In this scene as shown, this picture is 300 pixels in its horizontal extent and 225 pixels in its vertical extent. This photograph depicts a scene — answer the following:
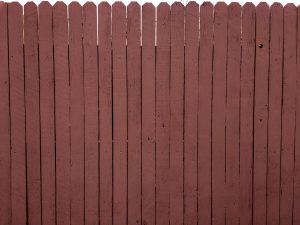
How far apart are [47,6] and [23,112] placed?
3.31 ft

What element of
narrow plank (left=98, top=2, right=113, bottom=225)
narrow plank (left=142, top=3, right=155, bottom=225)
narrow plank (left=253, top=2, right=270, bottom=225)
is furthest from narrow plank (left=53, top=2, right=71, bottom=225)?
narrow plank (left=253, top=2, right=270, bottom=225)

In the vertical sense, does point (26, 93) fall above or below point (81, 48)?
below

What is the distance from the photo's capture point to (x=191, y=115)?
3766mm

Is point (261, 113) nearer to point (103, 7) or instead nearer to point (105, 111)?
point (105, 111)

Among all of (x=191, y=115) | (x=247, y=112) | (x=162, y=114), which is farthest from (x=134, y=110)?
(x=247, y=112)

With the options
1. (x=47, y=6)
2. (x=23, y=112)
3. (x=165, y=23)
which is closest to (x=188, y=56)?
(x=165, y=23)

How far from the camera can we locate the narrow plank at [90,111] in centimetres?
369

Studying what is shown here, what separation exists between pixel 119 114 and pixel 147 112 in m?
0.26

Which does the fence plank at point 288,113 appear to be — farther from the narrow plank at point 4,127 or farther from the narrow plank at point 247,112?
the narrow plank at point 4,127

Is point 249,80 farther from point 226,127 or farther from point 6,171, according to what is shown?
point 6,171

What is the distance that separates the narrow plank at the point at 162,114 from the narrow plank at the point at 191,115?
0.57ft

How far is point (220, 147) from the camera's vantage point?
12.5ft

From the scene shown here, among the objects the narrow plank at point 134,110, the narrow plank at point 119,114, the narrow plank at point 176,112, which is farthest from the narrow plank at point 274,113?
the narrow plank at point 119,114

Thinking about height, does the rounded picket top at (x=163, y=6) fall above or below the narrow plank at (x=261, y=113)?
above
